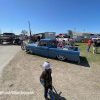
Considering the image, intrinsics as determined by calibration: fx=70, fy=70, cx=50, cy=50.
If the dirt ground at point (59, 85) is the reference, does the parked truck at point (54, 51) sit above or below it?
above

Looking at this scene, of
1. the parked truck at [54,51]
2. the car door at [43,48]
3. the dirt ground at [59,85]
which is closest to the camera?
the dirt ground at [59,85]

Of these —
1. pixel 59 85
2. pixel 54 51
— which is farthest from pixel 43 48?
pixel 59 85

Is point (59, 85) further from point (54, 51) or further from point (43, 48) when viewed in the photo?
point (43, 48)

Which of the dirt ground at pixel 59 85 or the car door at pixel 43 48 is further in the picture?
the car door at pixel 43 48

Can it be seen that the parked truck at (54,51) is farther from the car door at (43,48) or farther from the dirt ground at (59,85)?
the dirt ground at (59,85)

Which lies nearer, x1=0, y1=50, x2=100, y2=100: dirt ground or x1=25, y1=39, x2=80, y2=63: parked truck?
x1=0, y1=50, x2=100, y2=100: dirt ground

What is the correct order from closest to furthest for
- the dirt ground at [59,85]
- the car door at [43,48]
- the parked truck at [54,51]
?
the dirt ground at [59,85] → the parked truck at [54,51] → the car door at [43,48]

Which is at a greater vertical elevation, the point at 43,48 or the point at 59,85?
the point at 43,48

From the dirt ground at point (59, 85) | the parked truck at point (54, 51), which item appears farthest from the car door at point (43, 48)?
the dirt ground at point (59, 85)

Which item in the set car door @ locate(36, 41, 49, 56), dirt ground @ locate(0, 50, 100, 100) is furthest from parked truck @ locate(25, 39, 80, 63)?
dirt ground @ locate(0, 50, 100, 100)

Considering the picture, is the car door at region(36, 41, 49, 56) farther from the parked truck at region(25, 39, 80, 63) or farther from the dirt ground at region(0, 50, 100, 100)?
the dirt ground at region(0, 50, 100, 100)

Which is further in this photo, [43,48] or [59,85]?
[43,48]

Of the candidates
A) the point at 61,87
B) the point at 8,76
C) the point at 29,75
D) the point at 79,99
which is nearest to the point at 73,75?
the point at 61,87

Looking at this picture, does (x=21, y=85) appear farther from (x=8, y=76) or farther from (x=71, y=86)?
(x=71, y=86)
